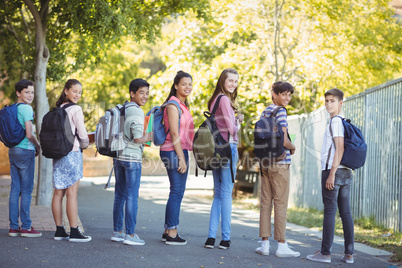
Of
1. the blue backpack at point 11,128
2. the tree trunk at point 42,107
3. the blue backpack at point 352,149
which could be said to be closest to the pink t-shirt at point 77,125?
the blue backpack at point 11,128

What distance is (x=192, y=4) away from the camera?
13.0 meters

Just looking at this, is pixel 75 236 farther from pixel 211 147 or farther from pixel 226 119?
pixel 226 119

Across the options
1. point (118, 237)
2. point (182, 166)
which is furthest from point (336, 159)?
point (118, 237)

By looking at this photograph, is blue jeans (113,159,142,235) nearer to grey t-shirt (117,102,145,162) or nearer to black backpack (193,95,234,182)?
grey t-shirt (117,102,145,162)

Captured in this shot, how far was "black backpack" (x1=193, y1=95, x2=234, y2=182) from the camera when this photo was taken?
6.16 m

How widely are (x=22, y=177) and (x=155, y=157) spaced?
2725 cm

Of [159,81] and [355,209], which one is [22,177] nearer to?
[355,209]

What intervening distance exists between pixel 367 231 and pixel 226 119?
4.16 m

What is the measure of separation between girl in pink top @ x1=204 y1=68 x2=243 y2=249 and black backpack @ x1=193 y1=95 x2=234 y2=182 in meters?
0.05

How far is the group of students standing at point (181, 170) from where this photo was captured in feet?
19.8

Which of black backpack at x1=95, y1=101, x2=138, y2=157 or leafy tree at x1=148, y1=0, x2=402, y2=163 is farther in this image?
leafy tree at x1=148, y1=0, x2=402, y2=163

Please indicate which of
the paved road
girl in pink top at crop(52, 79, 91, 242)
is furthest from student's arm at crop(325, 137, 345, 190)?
girl in pink top at crop(52, 79, 91, 242)

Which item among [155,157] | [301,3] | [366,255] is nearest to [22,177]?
[366,255]

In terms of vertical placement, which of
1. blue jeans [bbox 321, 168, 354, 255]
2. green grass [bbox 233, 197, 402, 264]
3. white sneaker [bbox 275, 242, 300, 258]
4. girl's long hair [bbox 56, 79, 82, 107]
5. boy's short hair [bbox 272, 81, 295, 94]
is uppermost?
boy's short hair [bbox 272, 81, 295, 94]
